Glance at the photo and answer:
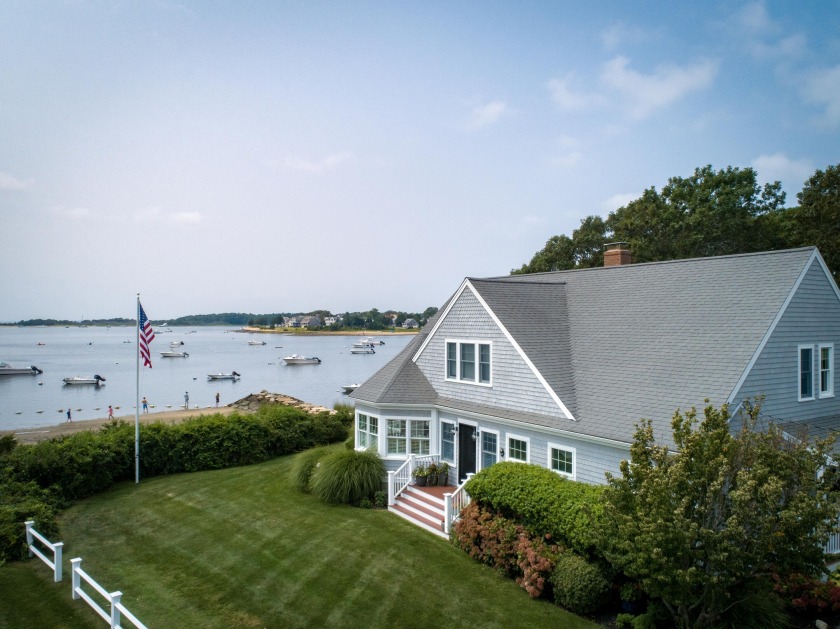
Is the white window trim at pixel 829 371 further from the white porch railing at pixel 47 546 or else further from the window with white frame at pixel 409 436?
the white porch railing at pixel 47 546

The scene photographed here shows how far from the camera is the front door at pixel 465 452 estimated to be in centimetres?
1780

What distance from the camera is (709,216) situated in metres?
35.5

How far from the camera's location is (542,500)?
39.9 feet

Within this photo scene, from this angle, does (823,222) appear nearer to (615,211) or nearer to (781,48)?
(781,48)

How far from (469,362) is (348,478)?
5.46 metres

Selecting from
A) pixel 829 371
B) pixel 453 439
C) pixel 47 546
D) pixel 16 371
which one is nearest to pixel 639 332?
pixel 829 371

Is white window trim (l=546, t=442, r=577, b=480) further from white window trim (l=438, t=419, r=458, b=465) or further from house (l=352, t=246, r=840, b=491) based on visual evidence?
white window trim (l=438, t=419, r=458, b=465)

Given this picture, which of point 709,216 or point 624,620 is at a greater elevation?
point 709,216

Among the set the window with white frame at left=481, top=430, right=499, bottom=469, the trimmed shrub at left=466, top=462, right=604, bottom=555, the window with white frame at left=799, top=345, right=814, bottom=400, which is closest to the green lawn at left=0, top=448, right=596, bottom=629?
the trimmed shrub at left=466, top=462, right=604, bottom=555

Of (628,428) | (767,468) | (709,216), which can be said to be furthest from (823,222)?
(767,468)

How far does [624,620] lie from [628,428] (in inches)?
168

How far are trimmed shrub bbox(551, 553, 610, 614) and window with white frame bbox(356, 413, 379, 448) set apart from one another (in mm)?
9077

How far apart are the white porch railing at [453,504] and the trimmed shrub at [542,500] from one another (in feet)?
2.37

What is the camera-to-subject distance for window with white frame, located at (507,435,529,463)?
15727 mm
